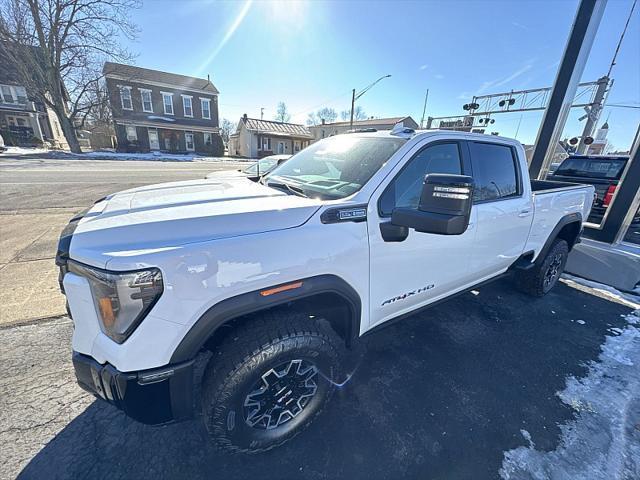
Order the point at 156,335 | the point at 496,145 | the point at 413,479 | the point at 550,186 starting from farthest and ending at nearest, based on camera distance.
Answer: the point at 550,186, the point at 496,145, the point at 413,479, the point at 156,335

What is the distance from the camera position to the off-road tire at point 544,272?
385cm

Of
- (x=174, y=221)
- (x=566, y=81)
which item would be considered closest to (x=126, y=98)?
(x=566, y=81)

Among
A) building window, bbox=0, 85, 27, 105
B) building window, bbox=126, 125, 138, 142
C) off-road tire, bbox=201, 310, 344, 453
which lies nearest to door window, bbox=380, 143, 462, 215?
off-road tire, bbox=201, 310, 344, 453

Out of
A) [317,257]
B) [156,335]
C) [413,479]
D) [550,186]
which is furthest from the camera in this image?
[550,186]

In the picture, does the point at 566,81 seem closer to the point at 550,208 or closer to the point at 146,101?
the point at 550,208

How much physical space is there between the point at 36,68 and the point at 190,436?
36.1 metres

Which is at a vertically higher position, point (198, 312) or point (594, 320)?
point (198, 312)

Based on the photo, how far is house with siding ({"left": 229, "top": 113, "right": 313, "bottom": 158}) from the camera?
37.1 meters

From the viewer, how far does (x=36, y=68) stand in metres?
24.4

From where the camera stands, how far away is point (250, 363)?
1.59 metres

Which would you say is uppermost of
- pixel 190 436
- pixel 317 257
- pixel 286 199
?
pixel 286 199

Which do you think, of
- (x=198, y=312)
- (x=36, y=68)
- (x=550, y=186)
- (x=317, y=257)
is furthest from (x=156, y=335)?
(x=36, y=68)

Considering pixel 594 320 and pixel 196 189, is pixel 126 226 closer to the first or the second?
pixel 196 189

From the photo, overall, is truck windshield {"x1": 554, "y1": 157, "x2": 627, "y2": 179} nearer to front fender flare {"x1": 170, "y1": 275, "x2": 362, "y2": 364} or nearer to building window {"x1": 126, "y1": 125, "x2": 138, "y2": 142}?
front fender flare {"x1": 170, "y1": 275, "x2": 362, "y2": 364}
